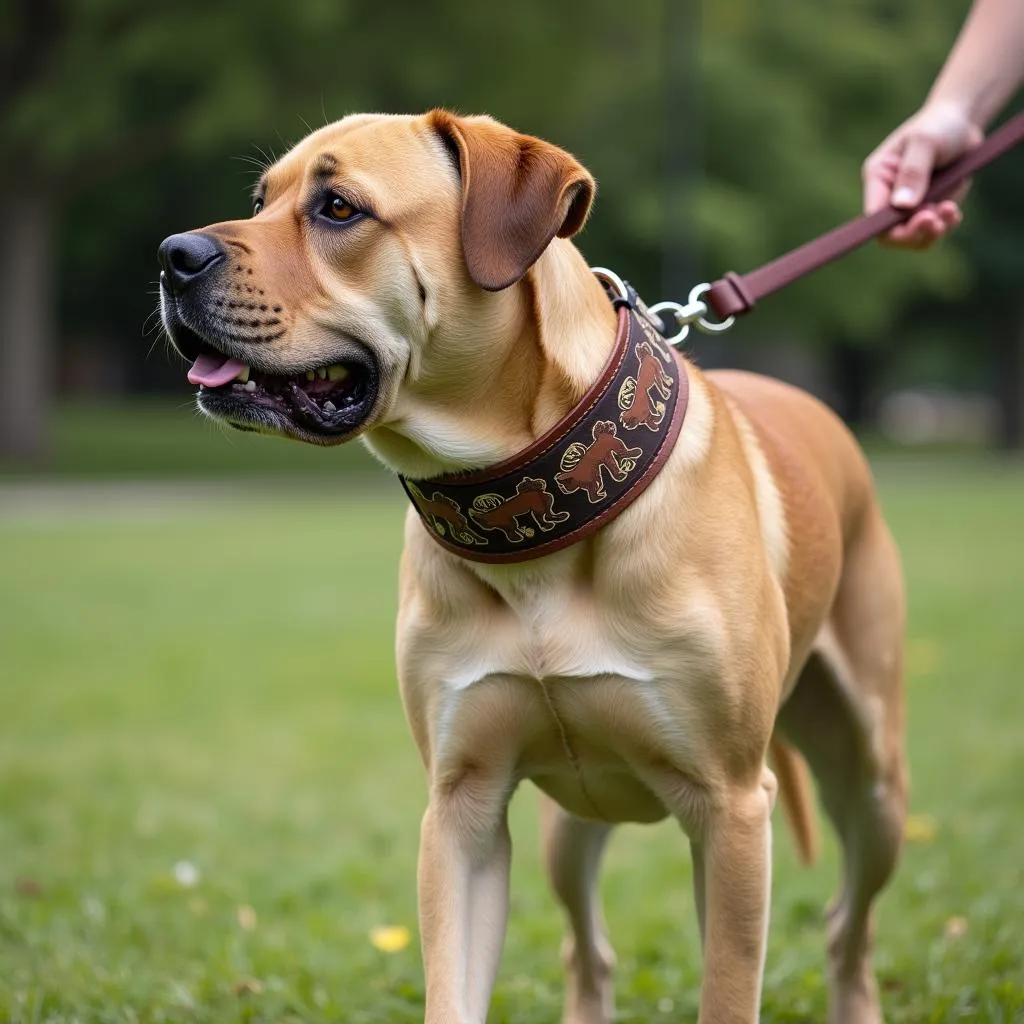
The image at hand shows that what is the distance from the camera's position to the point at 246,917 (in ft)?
17.5

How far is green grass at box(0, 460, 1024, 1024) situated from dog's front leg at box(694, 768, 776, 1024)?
1012 mm

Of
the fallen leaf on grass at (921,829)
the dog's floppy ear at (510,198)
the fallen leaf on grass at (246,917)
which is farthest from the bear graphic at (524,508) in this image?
the fallen leaf on grass at (921,829)

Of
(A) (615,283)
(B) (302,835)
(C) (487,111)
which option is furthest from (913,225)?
(C) (487,111)

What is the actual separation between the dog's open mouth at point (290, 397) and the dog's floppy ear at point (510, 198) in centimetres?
34

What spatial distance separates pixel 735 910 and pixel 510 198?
1.58 meters

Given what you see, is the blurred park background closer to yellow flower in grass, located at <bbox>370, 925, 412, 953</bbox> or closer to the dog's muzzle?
yellow flower in grass, located at <bbox>370, 925, 412, 953</bbox>

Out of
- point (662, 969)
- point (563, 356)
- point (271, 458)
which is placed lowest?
point (271, 458)

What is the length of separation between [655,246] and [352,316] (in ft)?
107

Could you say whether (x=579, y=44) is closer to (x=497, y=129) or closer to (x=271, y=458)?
(x=271, y=458)

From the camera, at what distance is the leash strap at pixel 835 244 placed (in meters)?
4.29

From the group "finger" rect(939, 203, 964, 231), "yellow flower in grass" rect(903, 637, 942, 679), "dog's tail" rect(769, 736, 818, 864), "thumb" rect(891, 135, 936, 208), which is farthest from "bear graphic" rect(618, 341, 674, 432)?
"yellow flower in grass" rect(903, 637, 942, 679)

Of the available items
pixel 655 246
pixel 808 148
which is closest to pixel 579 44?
pixel 655 246

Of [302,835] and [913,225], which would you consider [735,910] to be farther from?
[302,835]

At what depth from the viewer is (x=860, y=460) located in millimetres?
4777
